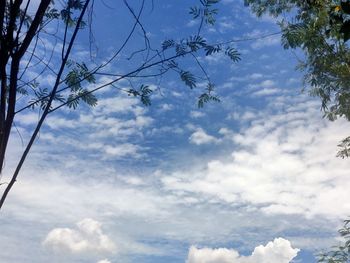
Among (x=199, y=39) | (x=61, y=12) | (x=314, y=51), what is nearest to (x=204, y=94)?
(x=199, y=39)

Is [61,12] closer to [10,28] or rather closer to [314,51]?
[10,28]

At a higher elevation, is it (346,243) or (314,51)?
(314,51)

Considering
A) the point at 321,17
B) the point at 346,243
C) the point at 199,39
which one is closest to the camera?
the point at 199,39

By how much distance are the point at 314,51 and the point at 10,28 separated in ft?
31.4

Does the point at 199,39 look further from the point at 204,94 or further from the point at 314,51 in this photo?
the point at 314,51

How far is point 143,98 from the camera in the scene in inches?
182

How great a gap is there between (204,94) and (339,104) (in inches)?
326

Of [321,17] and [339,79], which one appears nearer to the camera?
[321,17]

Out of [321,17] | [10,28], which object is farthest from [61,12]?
[321,17]

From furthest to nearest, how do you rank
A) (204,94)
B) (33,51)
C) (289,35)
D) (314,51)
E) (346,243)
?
(314,51) → (346,243) → (289,35) → (204,94) → (33,51)

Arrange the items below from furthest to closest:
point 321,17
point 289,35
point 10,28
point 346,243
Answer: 1. point 346,243
2. point 321,17
3. point 289,35
4. point 10,28

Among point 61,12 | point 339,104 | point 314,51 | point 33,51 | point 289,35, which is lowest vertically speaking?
point 33,51

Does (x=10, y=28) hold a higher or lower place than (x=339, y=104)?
lower

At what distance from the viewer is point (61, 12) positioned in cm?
470
